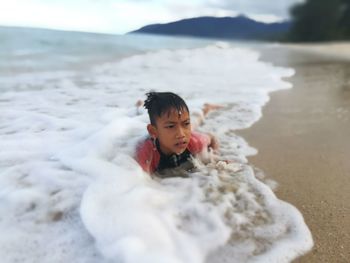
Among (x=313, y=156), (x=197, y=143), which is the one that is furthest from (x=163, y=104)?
(x=313, y=156)

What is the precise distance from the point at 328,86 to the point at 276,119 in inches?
78.2

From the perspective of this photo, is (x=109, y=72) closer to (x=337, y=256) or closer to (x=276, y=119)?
(x=276, y=119)

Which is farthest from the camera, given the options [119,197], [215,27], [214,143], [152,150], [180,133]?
[215,27]

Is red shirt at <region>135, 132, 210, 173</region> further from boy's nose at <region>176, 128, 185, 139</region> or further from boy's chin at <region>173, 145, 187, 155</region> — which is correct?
boy's nose at <region>176, 128, 185, 139</region>

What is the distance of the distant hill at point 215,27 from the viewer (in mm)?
4113

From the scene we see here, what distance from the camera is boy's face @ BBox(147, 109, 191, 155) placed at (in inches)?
94.7

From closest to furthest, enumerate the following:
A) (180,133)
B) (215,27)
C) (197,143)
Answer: (180,133) < (197,143) < (215,27)

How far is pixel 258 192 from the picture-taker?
2.14 metres

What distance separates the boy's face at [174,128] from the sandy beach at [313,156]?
508 millimetres

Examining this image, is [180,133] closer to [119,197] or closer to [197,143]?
[197,143]

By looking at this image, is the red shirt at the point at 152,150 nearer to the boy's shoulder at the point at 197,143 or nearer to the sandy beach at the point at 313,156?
the boy's shoulder at the point at 197,143

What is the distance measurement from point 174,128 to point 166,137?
80 mm

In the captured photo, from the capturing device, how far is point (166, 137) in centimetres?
246

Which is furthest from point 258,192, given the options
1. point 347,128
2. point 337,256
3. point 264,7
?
point 264,7
